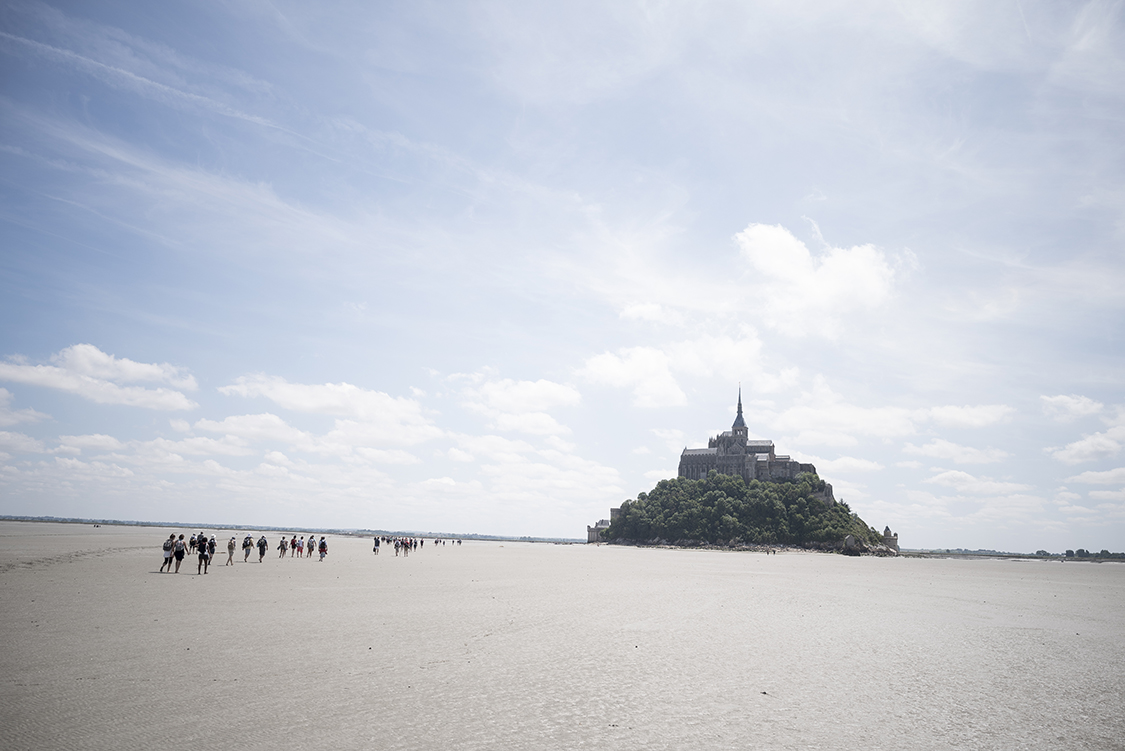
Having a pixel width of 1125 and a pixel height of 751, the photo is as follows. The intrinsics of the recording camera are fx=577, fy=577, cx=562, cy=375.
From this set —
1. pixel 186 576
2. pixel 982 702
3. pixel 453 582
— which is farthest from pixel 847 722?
pixel 186 576

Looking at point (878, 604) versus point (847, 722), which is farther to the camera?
point (878, 604)

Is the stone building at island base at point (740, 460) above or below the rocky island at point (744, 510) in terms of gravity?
above

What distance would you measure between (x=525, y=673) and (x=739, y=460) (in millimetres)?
159238

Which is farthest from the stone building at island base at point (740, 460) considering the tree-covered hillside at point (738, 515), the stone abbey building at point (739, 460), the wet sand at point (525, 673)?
the wet sand at point (525, 673)

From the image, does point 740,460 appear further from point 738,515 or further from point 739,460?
point 738,515

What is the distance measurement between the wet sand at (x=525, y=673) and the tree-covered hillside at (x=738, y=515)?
104393 mm

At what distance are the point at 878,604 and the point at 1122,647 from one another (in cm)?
958

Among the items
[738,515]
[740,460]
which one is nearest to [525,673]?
[738,515]

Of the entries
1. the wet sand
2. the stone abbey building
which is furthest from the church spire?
the wet sand

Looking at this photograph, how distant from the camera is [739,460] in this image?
162 meters

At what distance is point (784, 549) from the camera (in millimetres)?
117500

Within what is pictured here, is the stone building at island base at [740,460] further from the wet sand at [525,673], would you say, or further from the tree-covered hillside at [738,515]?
the wet sand at [525,673]

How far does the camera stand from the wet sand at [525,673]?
29.4 feet

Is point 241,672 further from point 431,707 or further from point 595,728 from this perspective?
point 595,728
